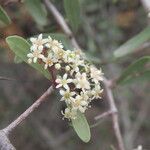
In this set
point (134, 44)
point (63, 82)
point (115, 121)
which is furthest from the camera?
point (134, 44)

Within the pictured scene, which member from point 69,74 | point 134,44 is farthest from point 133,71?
point 69,74

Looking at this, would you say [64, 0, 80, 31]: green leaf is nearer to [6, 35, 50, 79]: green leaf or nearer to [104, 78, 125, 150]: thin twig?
[104, 78, 125, 150]: thin twig

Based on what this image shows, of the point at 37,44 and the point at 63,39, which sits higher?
the point at 63,39

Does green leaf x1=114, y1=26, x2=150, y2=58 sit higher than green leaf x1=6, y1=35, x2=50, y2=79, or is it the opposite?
green leaf x1=6, y1=35, x2=50, y2=79

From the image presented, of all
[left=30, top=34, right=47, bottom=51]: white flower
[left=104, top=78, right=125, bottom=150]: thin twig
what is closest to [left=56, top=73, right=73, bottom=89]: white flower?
[left=30, top=34, right=47, bottom=51]: white flower

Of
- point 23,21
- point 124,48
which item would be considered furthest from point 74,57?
point 23,21

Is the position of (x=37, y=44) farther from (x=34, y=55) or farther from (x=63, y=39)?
(x=63, y=39)


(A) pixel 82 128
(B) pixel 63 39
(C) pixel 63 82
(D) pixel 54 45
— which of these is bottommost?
(A) pixel 82 128
